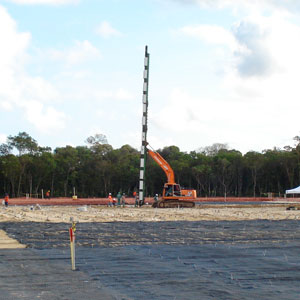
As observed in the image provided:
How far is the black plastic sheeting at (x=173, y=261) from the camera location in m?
10.6

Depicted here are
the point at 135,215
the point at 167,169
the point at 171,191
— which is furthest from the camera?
the point at 167,169

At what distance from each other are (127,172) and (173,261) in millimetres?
91705

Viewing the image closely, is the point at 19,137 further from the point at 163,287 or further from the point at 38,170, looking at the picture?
the point at 163,287

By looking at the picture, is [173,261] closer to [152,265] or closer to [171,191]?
[152,265]

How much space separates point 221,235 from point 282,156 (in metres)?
83.2

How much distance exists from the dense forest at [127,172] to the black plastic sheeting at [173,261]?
76.9 meters

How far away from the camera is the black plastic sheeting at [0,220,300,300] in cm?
1061

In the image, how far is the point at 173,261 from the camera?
47.4ft

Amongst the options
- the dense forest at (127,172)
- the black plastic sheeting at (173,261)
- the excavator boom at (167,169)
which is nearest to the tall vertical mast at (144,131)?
the excavator boom at (167,169)

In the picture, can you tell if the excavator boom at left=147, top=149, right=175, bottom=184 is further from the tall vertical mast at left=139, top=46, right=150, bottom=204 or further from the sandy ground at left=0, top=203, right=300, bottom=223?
the sandy ground at left=0, top=203, right=300, bottom=223

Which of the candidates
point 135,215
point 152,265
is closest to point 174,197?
point 135,215

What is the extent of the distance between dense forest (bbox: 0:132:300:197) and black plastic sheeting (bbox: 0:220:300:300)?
76950mm

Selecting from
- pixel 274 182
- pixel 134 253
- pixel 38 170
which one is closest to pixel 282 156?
pixel 274 182

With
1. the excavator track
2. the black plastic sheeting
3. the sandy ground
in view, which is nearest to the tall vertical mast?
the excavator track
